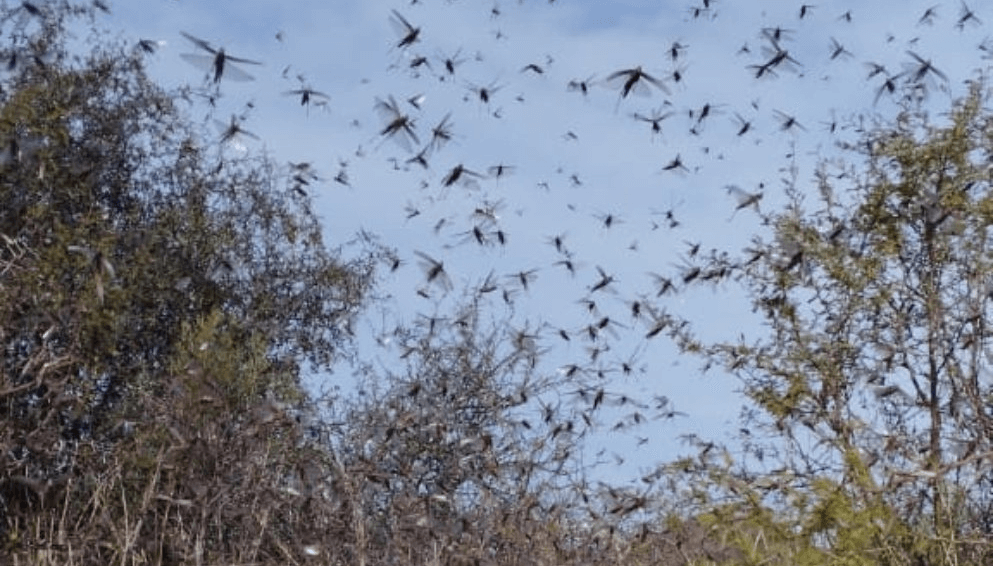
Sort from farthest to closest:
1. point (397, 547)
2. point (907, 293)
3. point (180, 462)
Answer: point (907, 293), point (180, 462), point (397, 547)

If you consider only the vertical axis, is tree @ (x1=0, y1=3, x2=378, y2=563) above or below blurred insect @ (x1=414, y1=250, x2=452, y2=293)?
above

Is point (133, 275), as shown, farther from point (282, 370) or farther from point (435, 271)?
point (435, 271)

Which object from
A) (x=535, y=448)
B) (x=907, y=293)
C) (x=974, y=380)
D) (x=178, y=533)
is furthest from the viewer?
(x=907, y=293)

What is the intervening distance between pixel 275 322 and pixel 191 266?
159cm

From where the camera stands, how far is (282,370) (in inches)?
976

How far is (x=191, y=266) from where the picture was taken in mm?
24531

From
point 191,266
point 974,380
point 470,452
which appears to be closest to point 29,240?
→ point 191,266

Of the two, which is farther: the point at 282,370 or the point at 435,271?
the point at 282,370

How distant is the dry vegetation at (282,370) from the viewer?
44.2 feet

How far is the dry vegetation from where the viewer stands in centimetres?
1348

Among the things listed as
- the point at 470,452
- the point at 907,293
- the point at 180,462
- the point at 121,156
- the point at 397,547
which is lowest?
the point at 397,547

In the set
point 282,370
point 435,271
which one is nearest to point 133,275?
point 282,370

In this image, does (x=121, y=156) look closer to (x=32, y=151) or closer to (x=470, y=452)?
(x=32, y=151)

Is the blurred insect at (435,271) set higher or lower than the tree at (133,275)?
lower
